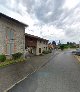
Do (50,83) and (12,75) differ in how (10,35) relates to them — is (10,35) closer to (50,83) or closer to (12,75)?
(12,75)

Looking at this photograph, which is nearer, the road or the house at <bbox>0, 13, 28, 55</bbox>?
the road

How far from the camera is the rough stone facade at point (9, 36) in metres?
26.2

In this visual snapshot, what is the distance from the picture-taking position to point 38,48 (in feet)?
181

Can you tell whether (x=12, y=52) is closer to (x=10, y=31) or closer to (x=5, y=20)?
(x=10, y=31)

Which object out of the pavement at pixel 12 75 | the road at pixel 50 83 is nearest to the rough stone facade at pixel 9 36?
the pavement at pixel 12 75

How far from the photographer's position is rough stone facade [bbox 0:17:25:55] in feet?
85.9

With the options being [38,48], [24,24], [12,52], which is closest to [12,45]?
[12,52]

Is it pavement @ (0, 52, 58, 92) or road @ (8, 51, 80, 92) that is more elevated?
Result: pavement @ (0, 52, 58, 92)

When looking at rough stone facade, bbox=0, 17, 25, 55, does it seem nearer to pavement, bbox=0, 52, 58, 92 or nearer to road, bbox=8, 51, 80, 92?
pavement, bbox=0, 52, 58, 92

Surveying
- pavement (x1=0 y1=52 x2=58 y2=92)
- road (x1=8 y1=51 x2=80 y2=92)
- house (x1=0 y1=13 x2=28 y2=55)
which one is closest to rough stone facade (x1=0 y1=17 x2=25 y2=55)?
house (x1=0 y1=13 x2=28 y2=55)

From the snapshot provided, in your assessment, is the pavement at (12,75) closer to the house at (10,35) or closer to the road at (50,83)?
the road at (50,83)

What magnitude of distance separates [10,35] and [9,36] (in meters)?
0.37

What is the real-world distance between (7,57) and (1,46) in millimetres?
2630

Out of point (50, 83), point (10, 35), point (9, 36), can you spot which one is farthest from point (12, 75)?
point (10, 35)
